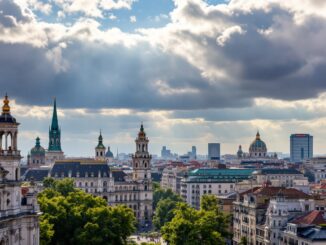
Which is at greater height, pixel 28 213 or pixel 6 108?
pixel 6 108

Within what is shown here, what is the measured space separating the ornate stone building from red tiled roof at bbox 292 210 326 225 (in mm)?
46185

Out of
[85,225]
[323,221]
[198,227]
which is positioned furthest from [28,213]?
[323,221]

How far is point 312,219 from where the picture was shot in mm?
123938

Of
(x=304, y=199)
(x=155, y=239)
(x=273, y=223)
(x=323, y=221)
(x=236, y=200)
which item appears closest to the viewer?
(x=323, y=221)

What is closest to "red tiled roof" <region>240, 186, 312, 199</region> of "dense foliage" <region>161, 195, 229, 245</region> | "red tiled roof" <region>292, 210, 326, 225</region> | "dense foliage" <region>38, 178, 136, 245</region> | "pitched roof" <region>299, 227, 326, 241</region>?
"red tiled roof" <region>292, 210, 326, 225</region>

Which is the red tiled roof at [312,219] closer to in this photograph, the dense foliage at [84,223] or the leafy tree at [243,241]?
the leafy tree at [243,241]

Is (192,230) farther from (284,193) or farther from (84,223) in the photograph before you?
(284,193)

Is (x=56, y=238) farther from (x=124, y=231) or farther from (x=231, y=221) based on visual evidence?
(x=231, y=221)

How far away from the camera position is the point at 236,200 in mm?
165250

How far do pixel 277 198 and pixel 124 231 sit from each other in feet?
93.9

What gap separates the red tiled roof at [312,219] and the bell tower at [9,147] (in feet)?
166

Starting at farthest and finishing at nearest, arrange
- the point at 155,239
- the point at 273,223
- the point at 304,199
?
1. the point at 155,239
2. the point at 304,199
3. the point at 273,223

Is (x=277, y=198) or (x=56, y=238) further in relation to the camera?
(x=277, y=198)

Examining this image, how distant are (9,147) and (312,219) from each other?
2082 inches
